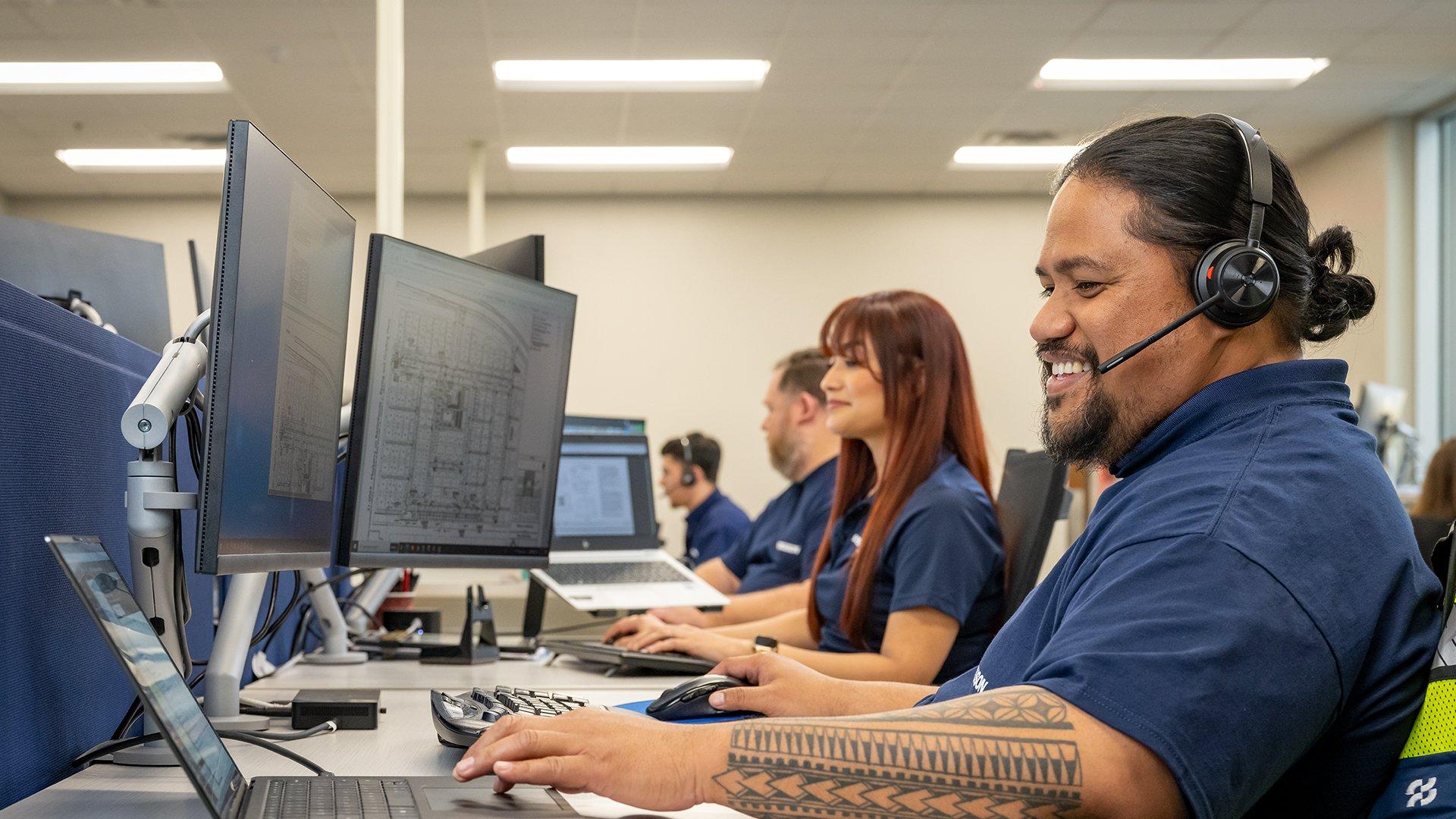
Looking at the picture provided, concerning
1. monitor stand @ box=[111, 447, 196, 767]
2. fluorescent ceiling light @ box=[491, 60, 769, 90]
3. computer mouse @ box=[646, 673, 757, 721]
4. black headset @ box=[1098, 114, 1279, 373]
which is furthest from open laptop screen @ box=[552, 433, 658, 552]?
fluorescent ceiling light @ box=[491, 60, 769, 90]

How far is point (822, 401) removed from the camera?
3.29 m

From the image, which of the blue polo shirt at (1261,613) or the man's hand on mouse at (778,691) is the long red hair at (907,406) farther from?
the blue polo shirt at (1261,613)

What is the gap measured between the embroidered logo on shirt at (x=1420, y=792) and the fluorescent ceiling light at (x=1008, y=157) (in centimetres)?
620

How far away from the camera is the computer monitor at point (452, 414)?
1.35 metres

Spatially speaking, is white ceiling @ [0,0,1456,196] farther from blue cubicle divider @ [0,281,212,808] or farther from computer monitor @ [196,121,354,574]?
blue cubicle divider @ [0,281,212,808]

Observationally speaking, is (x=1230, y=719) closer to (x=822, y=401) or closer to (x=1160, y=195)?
(x=1160, y=195)

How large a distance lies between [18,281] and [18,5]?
12.7 ft

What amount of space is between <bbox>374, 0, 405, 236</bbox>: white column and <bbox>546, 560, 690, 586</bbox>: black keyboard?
0.84 meters

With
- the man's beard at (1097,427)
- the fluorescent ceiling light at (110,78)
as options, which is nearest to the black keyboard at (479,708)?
the man's beard at (1097,427)

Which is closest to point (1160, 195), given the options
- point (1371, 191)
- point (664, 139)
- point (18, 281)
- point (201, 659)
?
point (201, 659)

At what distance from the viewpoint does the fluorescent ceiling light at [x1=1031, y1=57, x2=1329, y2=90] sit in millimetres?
5414

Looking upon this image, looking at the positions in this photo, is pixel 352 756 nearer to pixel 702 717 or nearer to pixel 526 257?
pixel 702 717

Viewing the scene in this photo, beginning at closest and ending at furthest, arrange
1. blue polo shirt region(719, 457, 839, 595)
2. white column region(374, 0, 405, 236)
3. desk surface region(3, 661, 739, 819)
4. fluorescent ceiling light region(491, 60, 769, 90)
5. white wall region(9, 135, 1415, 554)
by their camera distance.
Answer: desk surface region(3, 661, 739, 819) < white column region(374, 0, 405, 236) < blue polo shirt region(719, 457, 839, 595) < fluorescent ceiling light region(491, 60, 769, 90) < white wall region(9, 135, 1415, 554)

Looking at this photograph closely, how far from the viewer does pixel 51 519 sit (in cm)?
94
